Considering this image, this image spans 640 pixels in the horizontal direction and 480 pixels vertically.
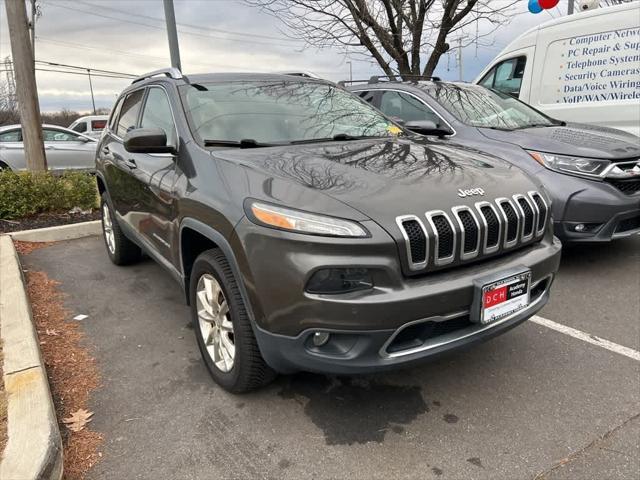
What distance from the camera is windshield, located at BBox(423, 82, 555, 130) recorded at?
5.18 metres

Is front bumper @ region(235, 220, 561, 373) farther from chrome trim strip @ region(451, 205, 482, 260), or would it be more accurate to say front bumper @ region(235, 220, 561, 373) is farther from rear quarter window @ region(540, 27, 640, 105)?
rear quarter window @ region(540, 27, 640, 105)

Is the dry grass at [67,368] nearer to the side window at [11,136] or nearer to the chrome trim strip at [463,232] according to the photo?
the chrome trim strip at [463,232]

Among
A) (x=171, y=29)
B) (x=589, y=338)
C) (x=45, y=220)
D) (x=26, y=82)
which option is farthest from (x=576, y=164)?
(x=26, y=82)

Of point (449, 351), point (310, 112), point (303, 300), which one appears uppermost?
point (310, 112)

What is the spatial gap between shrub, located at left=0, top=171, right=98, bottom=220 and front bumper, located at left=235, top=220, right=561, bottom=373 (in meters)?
5.63

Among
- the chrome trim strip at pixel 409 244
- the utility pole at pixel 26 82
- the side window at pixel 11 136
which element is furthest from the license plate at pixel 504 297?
the side window at pixel 11 136

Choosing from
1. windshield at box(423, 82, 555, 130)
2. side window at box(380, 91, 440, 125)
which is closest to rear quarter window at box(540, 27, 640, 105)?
windshield at box(423, 82, 555, 130)

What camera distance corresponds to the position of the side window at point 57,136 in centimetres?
1103

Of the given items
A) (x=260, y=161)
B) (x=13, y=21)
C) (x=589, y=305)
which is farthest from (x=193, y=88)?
(x=13, y=21)

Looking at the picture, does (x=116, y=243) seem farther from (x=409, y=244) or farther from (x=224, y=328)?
(x=409, y=244)

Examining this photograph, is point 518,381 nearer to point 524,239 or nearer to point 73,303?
point 524,239

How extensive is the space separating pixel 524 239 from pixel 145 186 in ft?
8.05

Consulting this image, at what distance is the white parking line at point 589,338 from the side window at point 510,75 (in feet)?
15.7

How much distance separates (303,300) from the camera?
212 centimetres
